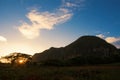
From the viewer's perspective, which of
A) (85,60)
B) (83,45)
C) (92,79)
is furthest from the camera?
(83,45)

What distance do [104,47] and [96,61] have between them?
3273 inches

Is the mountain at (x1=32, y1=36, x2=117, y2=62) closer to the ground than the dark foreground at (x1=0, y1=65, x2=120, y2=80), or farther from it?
farther from it

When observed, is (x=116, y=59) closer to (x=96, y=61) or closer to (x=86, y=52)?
(x=96, y=61)

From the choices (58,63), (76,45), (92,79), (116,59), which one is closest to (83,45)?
(76,45)

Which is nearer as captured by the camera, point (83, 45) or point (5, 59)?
point (5, 59)

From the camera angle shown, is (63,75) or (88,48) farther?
(88,48)

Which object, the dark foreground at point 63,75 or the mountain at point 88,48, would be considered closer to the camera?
the dark foreground at point 63,75

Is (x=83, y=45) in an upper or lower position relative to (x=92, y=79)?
upper

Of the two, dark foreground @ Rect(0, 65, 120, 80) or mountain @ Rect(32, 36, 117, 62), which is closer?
dark foreground @ Rect(0, 65, 120, 80)

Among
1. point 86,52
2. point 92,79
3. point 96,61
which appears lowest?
point 92,79

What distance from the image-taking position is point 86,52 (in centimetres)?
14638

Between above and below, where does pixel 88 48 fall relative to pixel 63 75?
above

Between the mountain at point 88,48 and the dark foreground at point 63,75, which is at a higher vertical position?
the mountain at point 88,48

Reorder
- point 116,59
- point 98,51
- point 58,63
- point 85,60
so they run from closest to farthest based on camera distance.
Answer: point 58,63
point 85,60
point 116,59
point 98,51
